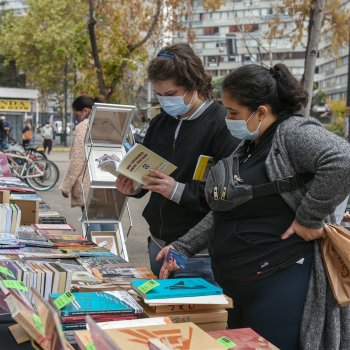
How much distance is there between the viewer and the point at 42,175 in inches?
505

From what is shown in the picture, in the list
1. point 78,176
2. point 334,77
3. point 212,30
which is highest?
point 212,30

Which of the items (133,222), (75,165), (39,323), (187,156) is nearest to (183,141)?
(187,156)

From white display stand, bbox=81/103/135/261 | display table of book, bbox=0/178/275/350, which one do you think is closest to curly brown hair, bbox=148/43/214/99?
display table of book, bbox=0/178/275/350

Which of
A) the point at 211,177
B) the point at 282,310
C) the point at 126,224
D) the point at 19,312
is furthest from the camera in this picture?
the point at 126,224

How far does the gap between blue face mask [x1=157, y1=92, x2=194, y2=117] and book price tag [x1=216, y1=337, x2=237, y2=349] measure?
130 cm

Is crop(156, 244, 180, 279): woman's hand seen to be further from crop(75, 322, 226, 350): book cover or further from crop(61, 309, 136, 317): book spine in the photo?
crop(75, 322, 226, 350): book cover

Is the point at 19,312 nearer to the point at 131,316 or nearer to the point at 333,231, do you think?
the point at 131,316

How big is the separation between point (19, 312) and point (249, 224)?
103 cm

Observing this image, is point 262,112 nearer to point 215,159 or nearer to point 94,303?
point 215,159

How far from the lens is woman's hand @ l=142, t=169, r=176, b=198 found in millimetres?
2822

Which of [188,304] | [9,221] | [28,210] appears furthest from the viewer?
[28,210]

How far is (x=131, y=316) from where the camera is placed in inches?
87.2

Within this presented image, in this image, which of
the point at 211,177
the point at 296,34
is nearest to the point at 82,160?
the point at 211,177

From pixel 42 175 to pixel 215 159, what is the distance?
10361 millimetres
